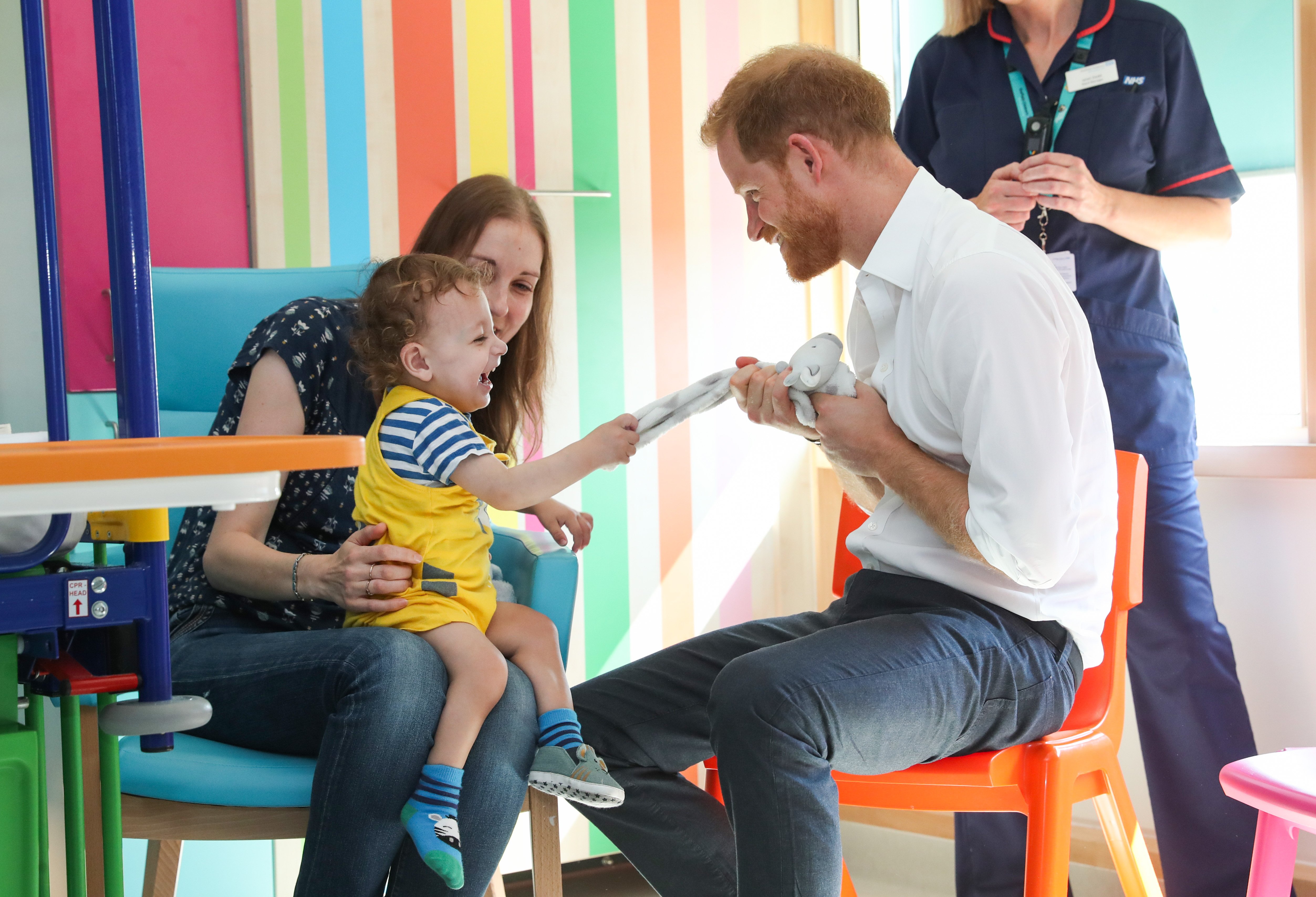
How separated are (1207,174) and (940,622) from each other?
1.05 m

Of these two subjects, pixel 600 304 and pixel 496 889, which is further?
pixel 600 304

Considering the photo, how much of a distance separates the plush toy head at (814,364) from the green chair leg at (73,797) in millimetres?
795

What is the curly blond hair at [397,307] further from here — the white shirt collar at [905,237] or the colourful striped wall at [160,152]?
the colourful striped wall at [160,152]

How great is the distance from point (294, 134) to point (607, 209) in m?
0.67

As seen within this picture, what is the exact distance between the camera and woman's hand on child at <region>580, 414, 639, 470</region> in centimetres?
134

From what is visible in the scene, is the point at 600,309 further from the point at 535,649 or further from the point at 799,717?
the point at 799,717

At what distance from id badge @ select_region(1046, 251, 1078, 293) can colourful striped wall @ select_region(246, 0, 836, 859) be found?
0.87 meters

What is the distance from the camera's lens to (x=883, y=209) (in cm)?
136

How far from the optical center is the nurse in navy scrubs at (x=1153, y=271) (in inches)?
68.1

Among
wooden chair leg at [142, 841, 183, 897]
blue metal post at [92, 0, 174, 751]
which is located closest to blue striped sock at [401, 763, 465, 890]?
blue metal post at [92, 0, 174, 751]

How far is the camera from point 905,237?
130 cm

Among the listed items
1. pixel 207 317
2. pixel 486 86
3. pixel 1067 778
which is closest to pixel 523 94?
pixel 486 86

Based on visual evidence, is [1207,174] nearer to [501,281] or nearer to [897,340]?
[897,340]

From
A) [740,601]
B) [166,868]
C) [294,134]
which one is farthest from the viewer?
[740,601]
